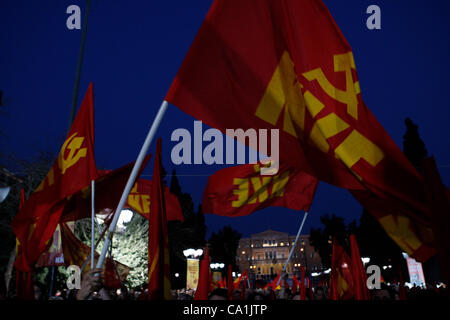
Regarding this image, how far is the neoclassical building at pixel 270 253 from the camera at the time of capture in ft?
487

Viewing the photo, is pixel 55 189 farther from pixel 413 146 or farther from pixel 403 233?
pixel 413 146

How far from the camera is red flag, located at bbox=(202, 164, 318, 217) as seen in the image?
27.3 feet

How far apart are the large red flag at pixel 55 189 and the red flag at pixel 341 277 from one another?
759 cm

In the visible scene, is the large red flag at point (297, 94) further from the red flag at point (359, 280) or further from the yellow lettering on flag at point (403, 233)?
the red flag at point (359, 280)

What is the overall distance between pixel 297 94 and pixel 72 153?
3699 millimetres

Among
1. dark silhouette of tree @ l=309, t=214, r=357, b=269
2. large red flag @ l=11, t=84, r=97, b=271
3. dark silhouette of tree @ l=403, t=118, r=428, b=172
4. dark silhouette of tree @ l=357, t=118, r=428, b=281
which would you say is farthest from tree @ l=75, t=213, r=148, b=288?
dark silhouette of tree @ l=309, t=214, r=357, b=269

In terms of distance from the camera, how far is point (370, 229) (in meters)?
47.5

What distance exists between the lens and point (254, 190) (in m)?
8.35

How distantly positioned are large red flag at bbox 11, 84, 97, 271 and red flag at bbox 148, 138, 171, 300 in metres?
1.25

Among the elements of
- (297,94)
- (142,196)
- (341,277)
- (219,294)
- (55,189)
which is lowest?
(341,277)

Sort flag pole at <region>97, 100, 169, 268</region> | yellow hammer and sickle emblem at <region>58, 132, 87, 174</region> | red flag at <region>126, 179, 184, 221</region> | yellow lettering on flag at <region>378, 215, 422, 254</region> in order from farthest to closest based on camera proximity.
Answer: red flag at <region>126, 179, 184, 221</region> < yellow hammer and sickle emblem at <region>58, 132, 87, 174</region> < yellow lettering on flag at <region>378, 215, 422, 254</region> < flag pole at <region>97, 100, 169, 268</region>

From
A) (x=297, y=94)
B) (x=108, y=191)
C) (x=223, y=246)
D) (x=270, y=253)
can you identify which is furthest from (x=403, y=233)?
(x=270, y=253)

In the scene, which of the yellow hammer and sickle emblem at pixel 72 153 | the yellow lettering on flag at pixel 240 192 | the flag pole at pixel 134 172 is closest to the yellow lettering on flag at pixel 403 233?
the flag pole at pixel 134 172

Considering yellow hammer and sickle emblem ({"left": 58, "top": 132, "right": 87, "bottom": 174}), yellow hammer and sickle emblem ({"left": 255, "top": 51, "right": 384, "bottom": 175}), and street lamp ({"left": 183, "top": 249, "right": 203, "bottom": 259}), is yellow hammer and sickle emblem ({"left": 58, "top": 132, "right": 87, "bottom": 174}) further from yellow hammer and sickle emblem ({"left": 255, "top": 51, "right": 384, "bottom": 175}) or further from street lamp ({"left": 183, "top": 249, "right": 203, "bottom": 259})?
street lamp ({"left": 183, "top": 249, "right": 203, "bottom": 259})
